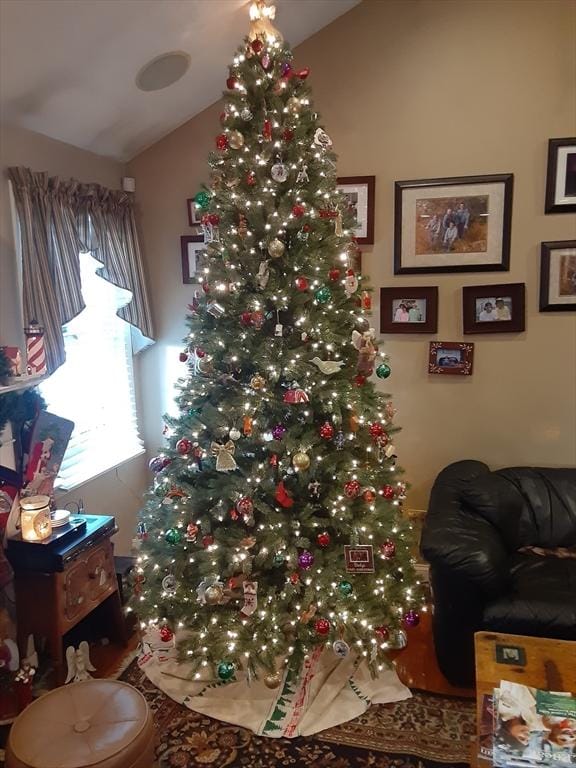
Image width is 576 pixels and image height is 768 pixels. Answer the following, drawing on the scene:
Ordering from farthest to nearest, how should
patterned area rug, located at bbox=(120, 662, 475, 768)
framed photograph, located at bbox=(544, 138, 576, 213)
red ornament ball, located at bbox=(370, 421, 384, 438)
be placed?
framed photograph, located at bbox=(544, 138, 576, 213)
red ornament ball, located at bbox=(370, 421, 384, 438)
patterned area rug, located at bbox=(120, 662, 475, 768)

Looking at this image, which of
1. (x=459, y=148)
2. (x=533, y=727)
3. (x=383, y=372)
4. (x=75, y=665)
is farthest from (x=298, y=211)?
(x=75, y=665)

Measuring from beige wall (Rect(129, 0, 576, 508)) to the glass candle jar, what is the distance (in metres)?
1.96

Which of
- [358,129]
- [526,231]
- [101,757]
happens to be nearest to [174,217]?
[358,129]

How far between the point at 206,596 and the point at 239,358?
3.12 feet

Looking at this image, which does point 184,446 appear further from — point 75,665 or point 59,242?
point 59,242

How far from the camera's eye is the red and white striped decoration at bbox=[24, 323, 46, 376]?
2.36 metres

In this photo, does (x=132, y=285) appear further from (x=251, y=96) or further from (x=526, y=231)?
(x=526, y=231)

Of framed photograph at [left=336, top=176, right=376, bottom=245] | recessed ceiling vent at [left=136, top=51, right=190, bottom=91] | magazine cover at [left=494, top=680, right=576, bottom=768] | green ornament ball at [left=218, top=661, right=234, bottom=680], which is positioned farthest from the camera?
framed photograph at [left=336, top=176, right=376, bottom=245]

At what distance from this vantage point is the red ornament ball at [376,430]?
2.33 metres

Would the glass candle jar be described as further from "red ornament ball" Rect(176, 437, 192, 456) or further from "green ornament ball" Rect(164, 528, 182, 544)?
"red ornament ball" Rect(176, 437, 192, 456)

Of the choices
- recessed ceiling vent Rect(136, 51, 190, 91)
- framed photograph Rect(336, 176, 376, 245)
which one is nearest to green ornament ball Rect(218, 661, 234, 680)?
framed photograph Rect(336, 176, 376, 245)

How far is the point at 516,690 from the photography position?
1586 mm

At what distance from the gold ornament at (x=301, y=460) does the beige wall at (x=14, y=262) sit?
129 cm

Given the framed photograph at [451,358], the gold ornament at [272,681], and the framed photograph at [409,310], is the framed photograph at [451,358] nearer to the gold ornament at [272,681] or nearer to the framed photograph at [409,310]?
the framed photograph at [409,310]
